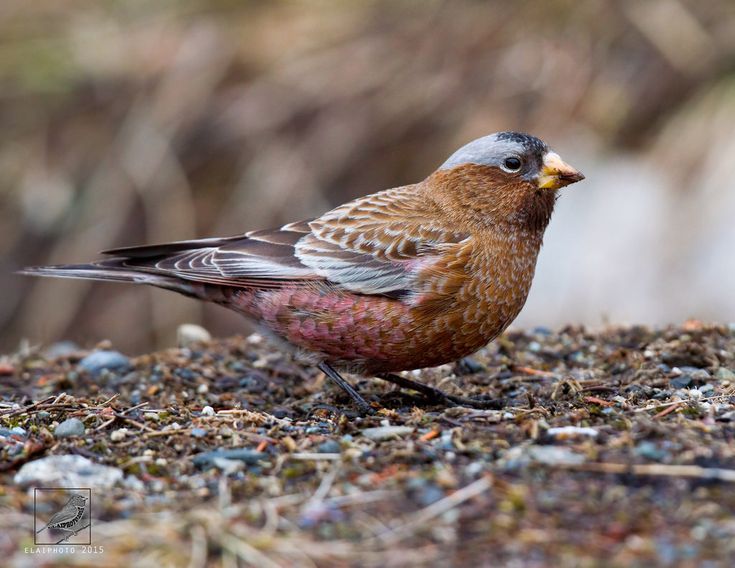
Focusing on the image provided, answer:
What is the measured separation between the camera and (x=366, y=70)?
376 inches

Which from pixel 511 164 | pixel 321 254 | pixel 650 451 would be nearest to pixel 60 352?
pixel 321 254

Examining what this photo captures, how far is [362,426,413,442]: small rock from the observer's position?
367cm

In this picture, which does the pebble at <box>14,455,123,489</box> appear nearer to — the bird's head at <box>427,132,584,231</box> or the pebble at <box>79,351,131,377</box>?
the pebble at <box>79,351,131,377</box>

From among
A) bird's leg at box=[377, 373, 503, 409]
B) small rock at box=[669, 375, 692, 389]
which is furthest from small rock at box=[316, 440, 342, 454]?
small rock at box=[669, 375, 692, 389]

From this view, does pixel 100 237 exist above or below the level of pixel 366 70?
below

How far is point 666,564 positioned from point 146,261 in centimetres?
331

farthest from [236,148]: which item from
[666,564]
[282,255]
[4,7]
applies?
[666,564]

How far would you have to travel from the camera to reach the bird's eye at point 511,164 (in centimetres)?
487

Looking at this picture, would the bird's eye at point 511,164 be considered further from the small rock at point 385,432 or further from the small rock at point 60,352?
the small rock at point 60,352

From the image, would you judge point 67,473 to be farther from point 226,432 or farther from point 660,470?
point 660,470

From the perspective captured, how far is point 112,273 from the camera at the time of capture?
16.5ft

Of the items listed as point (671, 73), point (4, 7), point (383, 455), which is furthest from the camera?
point (4, 7)

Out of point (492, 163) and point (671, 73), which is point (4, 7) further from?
point (492, 163)

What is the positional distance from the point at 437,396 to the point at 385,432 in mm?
1021
